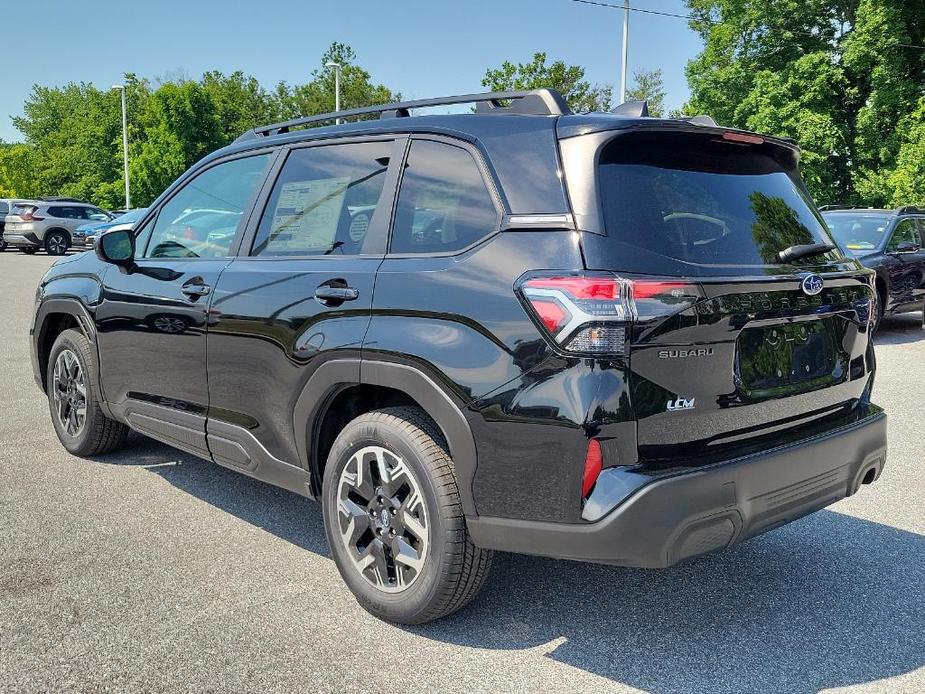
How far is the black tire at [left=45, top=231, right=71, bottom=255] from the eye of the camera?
2894cm

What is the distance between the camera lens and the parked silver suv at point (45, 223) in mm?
28469

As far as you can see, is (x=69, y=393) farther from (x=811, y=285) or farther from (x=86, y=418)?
(x=811, y=285)

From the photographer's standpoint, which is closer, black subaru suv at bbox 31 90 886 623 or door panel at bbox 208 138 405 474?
black subaru suv at bbox 31 90 886 623

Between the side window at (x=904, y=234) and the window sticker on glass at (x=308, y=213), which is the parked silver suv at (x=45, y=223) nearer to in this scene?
the side window at (x=904, y=234)

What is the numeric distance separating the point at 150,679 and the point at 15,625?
2.33 ft

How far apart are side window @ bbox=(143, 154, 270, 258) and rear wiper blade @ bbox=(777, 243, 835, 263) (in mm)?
2302

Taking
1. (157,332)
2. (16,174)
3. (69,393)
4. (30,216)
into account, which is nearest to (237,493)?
(157,332)

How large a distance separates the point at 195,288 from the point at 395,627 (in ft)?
6.06

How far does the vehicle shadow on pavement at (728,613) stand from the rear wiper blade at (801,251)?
138 centimetres

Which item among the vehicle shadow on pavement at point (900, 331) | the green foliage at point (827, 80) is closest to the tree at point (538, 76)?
the green foliage at point (827, 80)

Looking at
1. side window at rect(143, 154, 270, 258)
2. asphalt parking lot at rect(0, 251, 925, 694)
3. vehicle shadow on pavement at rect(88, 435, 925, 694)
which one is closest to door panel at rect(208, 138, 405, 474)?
side window at rect(143, 154, 270, 258)

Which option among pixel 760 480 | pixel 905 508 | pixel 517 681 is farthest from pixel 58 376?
pixel 905 508

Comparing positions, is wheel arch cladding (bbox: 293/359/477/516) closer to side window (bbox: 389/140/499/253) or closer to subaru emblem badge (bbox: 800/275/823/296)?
side window (bbox: 389/140/499/253)

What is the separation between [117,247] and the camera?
446 centimetres
